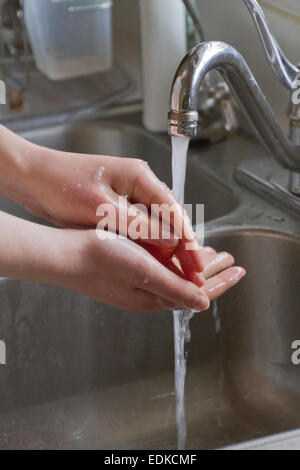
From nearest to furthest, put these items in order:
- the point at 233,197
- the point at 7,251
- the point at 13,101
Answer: the point at 7,251, the point at 233,197, the point at 13,101

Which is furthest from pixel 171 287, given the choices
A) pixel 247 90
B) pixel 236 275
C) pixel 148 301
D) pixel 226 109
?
pixel 226 109

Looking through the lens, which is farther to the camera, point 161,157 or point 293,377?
point 161,157

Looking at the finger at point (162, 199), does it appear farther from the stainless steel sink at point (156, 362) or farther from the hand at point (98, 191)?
→ the stainless steel sink at point (156, 362)

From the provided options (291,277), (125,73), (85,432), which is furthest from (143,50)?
(85,432)

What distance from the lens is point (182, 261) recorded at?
681 mm

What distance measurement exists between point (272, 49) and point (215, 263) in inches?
8.6

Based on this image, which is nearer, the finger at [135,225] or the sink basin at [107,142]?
the finger at [135,225]

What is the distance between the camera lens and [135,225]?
67 centimetres

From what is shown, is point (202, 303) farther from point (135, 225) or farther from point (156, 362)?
point (156, 362)

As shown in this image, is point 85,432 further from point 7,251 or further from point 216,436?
point 7,251

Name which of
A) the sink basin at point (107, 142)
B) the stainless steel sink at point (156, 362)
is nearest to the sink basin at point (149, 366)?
the stainless steel sink at point (156, 362)

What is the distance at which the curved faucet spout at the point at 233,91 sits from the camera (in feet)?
2.16

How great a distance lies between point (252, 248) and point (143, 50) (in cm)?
38

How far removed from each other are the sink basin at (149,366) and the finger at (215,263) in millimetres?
87
